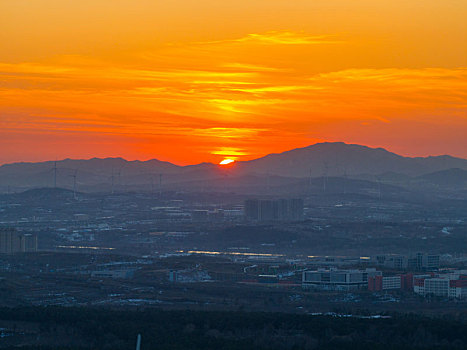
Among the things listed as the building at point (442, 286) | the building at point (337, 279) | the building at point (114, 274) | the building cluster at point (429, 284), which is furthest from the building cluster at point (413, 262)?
the building at point (114, 274)

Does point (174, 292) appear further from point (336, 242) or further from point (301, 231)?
point (301, 231)

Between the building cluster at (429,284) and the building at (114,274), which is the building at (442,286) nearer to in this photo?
the building cluster at (429,284)

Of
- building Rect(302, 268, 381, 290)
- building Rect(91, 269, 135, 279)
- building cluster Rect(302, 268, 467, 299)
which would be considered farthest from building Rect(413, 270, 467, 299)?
building Rect(91, 269, 135, 279)

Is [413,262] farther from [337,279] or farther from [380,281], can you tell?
[337,279]

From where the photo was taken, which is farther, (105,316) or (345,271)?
(345,271)

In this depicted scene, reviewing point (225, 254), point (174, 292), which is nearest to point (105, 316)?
point (174, 292)

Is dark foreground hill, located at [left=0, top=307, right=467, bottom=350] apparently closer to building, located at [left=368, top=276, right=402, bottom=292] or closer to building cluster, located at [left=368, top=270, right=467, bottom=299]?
building cluster, located at [left=368, top=270, right=467, bottom=299]

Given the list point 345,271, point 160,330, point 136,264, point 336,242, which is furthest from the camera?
point 336,242

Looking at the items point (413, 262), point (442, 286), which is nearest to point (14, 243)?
point (413, 262)
